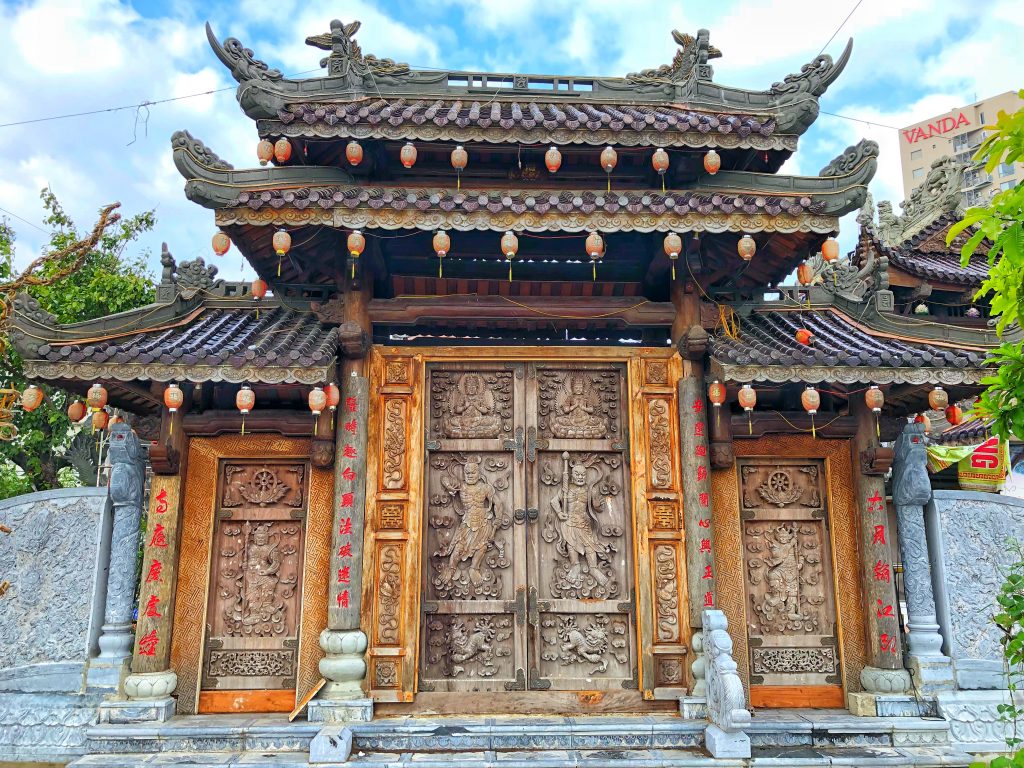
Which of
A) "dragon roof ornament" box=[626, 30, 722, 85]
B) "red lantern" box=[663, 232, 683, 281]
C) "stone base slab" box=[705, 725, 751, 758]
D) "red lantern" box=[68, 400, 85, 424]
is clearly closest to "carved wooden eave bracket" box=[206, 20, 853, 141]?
"dragon roof ornament" box=[626, 30, 722, 85]

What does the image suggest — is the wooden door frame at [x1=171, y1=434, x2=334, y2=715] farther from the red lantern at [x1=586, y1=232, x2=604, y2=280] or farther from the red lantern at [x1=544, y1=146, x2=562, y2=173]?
the red lantern at [x1=544, y1=146, x2=562, y2=173]

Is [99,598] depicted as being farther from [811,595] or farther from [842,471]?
[842,471]

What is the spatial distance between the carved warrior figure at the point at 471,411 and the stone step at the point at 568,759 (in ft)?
10.2

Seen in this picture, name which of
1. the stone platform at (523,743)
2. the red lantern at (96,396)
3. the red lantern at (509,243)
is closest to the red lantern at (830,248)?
the red lantern at (509,243)

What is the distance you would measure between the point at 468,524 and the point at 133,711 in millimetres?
3596

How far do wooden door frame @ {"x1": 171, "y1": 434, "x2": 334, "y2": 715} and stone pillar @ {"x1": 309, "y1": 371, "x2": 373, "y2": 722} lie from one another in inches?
12.6

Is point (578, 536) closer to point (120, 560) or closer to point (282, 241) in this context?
point (282, 241)

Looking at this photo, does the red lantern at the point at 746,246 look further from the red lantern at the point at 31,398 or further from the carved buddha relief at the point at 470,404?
the red lantern at the point at 31,398

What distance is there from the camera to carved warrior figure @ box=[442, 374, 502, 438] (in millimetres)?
7773

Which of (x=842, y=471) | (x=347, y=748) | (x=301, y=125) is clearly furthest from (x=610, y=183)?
(x=347, y=748)

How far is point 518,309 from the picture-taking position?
783 cm

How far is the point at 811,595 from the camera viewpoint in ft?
25.4

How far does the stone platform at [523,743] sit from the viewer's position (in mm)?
6344

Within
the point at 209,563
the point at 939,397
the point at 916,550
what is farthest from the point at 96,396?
the point at 916,550
